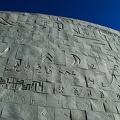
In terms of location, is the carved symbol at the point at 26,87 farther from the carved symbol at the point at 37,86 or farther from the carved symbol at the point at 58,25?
Result: the carved symbol at the point at 58,25

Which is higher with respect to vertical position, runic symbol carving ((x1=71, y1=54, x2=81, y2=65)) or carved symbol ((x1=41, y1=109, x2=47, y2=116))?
runic symbol carving ((x1=71, y1=54, x2=81, y2=65))

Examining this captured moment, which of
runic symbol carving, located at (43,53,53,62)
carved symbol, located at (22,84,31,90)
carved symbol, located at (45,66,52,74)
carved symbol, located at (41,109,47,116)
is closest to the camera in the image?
carved symbol, located at (41,109,47,116)

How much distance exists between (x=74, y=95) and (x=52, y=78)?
0.78 metres

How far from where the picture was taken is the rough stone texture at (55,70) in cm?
485

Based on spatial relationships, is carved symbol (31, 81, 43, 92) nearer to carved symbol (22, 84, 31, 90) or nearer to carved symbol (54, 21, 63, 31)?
carved symbol (22, 84, 31, 90)

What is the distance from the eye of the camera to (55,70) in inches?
232

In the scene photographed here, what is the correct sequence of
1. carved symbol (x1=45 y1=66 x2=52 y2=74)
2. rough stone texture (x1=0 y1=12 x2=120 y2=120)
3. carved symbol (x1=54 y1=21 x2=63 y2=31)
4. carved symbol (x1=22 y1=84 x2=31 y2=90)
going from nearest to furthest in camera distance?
rough stone texture (x1=0 y1=12 x2=120 y2=120)
carved symbol (x1=22 y1=84 x2=31 y2=90)
carved symbol (x1=45 y1=66 x2=52 y2=74)
carved symbol (x1=54 y1=21 x2=63 y2=31)

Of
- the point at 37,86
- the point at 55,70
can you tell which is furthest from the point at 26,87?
the point at 55,70

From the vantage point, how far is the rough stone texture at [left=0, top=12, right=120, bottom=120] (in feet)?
15.9

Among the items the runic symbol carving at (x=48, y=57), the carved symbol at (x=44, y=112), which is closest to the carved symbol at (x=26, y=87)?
the carved symbol at (x=44, y=112)

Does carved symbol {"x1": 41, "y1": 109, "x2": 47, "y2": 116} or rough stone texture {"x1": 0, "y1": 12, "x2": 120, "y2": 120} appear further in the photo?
rough stone texture {"x1": 0, "y1": 12, "x2": 120, "y2": 120}

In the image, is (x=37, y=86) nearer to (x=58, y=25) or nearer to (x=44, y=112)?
(x=44, y=112)

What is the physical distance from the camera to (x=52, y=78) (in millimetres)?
5598

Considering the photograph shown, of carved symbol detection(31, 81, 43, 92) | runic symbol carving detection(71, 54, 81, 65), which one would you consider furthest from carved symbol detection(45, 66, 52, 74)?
runic symbol carving detection(71, 54, 81, 65)
